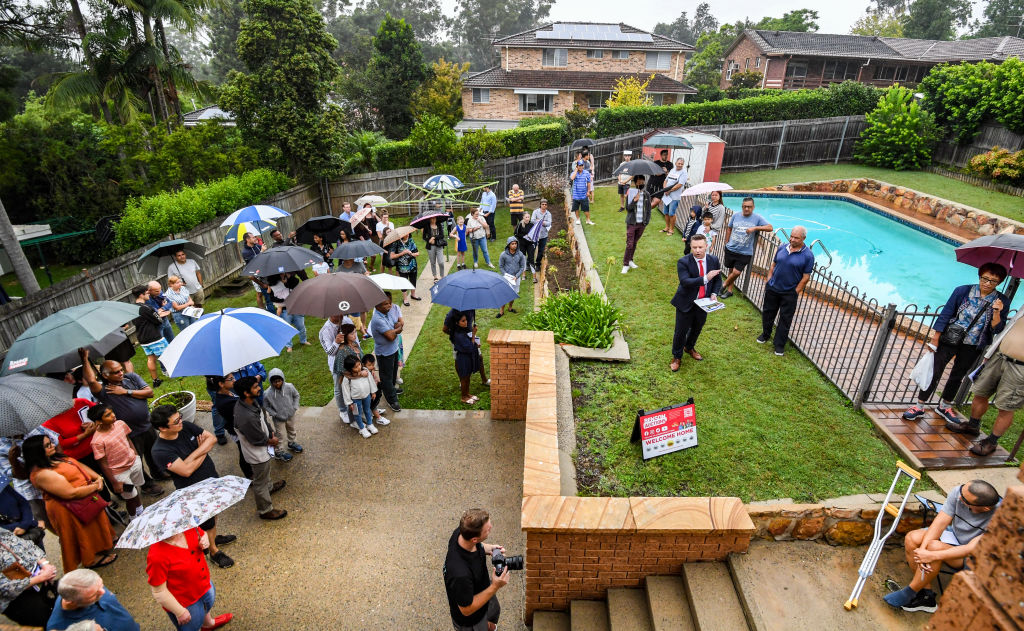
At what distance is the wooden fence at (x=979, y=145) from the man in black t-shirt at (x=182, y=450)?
25.7m

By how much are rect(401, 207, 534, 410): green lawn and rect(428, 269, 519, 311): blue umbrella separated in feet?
5.43

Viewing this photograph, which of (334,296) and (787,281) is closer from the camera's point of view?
(334,296)

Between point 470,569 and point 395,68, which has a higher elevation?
point 395,68

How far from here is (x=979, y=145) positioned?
766 inches

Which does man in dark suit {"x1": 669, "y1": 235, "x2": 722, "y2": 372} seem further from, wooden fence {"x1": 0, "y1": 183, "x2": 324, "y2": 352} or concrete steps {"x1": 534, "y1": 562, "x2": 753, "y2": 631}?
wooden fence {"x1": 0, "y1": 183, "x2": 324, "y2": 352}

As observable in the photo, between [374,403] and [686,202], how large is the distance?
8.81 meters

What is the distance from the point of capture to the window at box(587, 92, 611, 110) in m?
34.4

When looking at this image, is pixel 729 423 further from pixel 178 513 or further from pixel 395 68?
pixel 395 68

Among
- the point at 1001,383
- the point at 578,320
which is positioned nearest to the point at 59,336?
the point at 578,320

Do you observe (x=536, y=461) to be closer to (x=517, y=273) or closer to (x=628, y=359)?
(x=628, y=359)

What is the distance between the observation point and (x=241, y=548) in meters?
5.09

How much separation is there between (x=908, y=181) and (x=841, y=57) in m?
21.8

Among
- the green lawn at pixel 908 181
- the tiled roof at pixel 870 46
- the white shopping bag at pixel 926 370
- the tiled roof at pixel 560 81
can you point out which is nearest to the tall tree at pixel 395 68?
the tiled roof at pixel 560 81

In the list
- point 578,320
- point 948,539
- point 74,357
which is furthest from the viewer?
point 578,320
